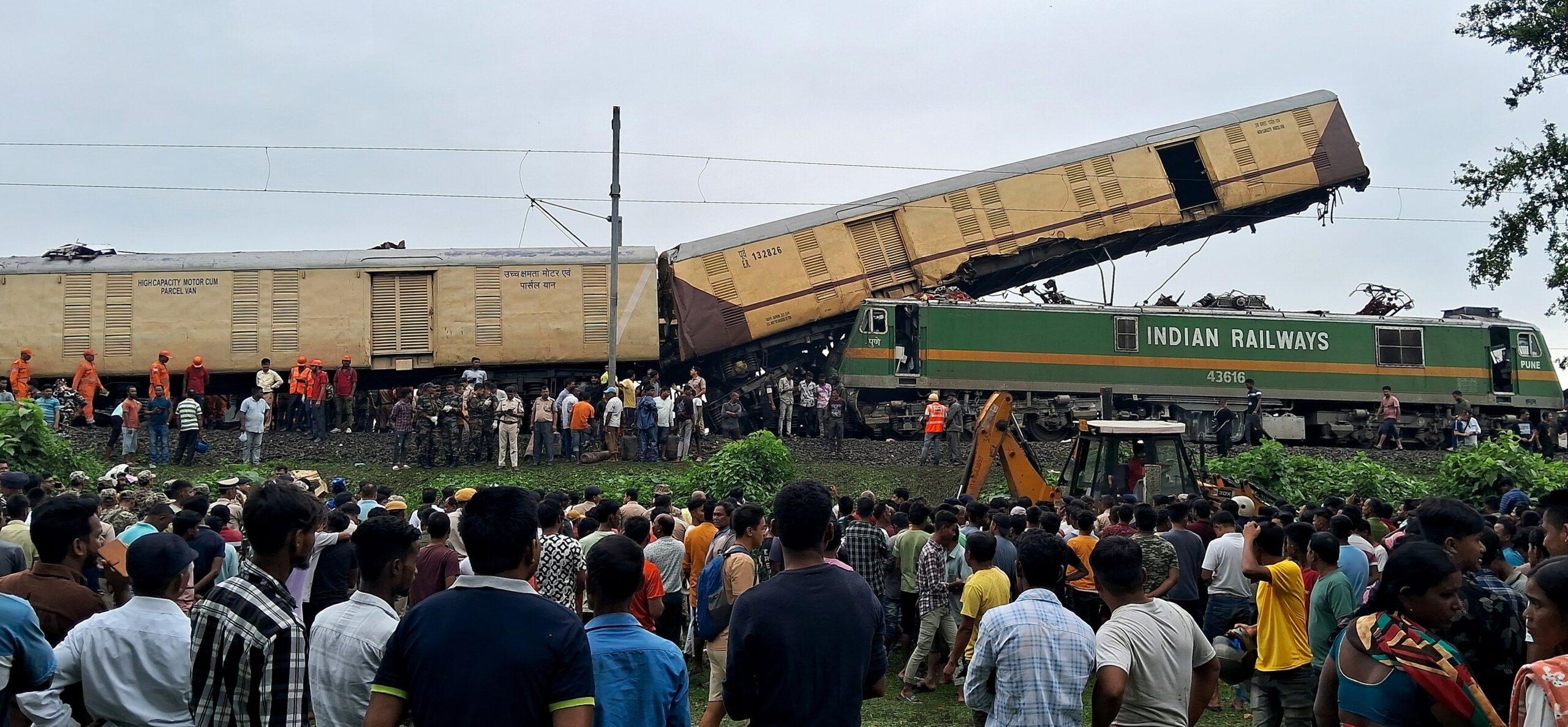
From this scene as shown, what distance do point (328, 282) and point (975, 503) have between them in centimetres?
1692

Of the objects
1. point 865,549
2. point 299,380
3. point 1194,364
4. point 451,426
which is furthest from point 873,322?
point 865,549

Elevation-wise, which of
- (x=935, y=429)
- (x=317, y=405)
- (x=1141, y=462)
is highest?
(x=317, y=405)

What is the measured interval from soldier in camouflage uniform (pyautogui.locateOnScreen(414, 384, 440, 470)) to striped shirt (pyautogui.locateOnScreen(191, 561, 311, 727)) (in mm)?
15039

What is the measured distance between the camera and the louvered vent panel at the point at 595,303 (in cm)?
2258

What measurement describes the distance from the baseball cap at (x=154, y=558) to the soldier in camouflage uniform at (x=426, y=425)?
575 inches

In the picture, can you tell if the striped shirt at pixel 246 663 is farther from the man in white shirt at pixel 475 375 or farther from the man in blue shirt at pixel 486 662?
the man in white shirt at pixel 475 375

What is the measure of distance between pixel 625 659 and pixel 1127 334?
70.8 feet

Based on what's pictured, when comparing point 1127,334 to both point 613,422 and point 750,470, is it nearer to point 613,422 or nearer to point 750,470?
point 613,422

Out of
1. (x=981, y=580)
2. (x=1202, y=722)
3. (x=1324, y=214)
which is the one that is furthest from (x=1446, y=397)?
(x=981, y=580)

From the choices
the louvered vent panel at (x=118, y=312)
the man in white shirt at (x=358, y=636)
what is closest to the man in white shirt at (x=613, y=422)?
the louvered vent panel at (x=118, y=312)

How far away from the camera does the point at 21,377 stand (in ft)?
65.6

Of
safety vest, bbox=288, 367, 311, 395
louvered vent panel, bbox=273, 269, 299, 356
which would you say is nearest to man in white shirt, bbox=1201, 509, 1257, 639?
safety vest, bbox=288, 367, 311, 395

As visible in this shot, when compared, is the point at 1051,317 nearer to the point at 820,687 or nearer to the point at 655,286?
the point at 655,286

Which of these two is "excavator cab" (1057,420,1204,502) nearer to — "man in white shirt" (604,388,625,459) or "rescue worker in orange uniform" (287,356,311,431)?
"man in white shirt" (604,388,625,459)
